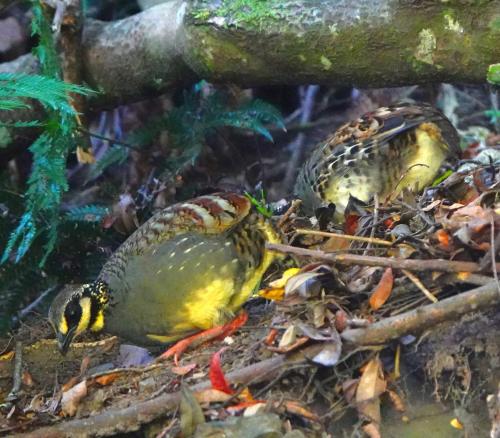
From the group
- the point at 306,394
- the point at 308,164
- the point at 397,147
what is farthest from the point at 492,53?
the point at 306,394

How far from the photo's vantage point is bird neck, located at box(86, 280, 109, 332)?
3975mm

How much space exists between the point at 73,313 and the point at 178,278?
0.54 m

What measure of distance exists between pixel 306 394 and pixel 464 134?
3.86m

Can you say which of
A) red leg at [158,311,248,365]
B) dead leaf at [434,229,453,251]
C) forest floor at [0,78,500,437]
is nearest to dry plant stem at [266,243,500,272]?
forest floor at [0,78,500,437]

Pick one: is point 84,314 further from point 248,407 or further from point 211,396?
point 248,407

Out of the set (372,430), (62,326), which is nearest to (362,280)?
(372,430)

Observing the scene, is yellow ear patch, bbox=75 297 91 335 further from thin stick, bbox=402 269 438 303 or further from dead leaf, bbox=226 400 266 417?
thin stick, bbox=402 269 438 303

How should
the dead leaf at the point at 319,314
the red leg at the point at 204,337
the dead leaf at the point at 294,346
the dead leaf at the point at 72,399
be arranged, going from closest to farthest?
the dead leaf at the point at 294,346 → the dead leaf at the point at 319,314 → the dead leaf at the point at 72,399 → the red leg at the point at 204,337

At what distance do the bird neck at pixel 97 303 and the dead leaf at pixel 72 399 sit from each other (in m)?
0.55

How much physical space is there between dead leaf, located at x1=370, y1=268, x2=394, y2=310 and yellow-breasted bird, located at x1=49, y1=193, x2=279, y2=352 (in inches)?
36.6

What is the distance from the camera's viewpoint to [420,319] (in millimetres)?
2865

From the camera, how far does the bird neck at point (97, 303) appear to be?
3.97m

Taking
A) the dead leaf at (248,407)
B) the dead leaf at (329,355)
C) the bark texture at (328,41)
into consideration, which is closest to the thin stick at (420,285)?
the dead leaf at (329,355)

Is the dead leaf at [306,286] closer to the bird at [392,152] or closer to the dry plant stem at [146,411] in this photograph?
the dry plant stem at [146,411]
